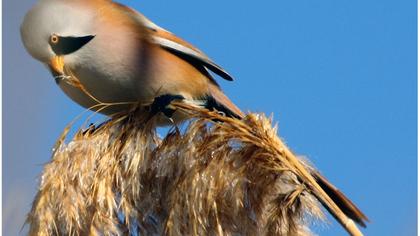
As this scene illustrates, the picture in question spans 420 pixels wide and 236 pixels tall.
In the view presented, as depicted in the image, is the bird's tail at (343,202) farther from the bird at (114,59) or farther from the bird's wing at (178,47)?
the bird's wing at (178,47)

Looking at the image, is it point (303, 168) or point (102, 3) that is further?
point (102, 3)

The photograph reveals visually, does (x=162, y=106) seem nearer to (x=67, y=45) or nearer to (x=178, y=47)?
(x=67, y=45)

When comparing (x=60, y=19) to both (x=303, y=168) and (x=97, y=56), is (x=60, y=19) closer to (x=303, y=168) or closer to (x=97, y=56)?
(x=97, y=56)

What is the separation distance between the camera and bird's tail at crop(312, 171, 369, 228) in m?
3.18

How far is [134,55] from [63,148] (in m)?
0.94

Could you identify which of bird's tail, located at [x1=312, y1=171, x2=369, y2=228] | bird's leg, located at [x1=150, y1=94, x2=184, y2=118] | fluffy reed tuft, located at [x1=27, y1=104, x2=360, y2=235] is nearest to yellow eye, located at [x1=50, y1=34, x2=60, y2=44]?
bird's leg, located at [x1=150, y1=94, x2=184, y2=118]

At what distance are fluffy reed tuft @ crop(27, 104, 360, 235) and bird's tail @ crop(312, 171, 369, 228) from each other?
27 centimetres

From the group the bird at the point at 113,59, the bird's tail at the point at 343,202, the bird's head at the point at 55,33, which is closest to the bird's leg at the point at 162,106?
the bird at the point at 113,59

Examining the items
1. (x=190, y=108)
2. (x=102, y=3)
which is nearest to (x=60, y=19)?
(x=102, y=3)

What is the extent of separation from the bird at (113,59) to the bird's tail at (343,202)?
1.82 feet

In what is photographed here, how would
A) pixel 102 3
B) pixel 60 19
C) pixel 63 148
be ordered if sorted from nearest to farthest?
pixel 63 148 → pixel 60 19 → pixel 102 3

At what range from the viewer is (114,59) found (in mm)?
3805

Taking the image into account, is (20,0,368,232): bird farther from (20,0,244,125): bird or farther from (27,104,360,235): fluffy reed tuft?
(27,104,360,235): fluffy reed tuft

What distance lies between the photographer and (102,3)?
410 centimetres
